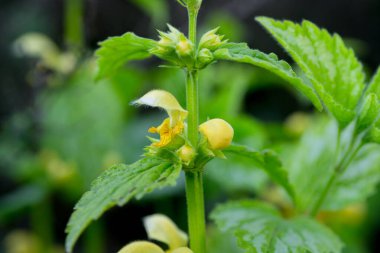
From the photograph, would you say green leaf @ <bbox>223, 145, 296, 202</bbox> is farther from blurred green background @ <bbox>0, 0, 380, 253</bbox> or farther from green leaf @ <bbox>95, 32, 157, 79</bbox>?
blurred green background @ <bbox>0, 0, 380, 253</bbox>

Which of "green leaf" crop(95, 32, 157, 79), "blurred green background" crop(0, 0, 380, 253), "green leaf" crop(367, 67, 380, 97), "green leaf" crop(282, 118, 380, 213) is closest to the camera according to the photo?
"green leaf" crop(95, 32, 157, 79)

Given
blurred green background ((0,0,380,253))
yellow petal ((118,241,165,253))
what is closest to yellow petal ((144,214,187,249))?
yellow petal ((118,241,165,253))

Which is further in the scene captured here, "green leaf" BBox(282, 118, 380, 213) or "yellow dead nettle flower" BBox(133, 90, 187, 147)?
"green leaf" BBox(282, 118, 380, 213)

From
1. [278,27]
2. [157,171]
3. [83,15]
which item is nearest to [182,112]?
[157,171]

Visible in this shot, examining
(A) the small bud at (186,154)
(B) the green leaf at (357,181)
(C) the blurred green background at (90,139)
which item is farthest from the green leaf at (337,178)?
(A) the small bud at (186,154)

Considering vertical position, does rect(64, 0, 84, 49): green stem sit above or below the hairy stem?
above

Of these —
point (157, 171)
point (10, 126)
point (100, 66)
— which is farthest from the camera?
point (10, 126)

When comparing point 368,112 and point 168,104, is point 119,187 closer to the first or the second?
point 168,104

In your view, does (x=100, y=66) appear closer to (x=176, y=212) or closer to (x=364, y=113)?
(x=364, y=113)
